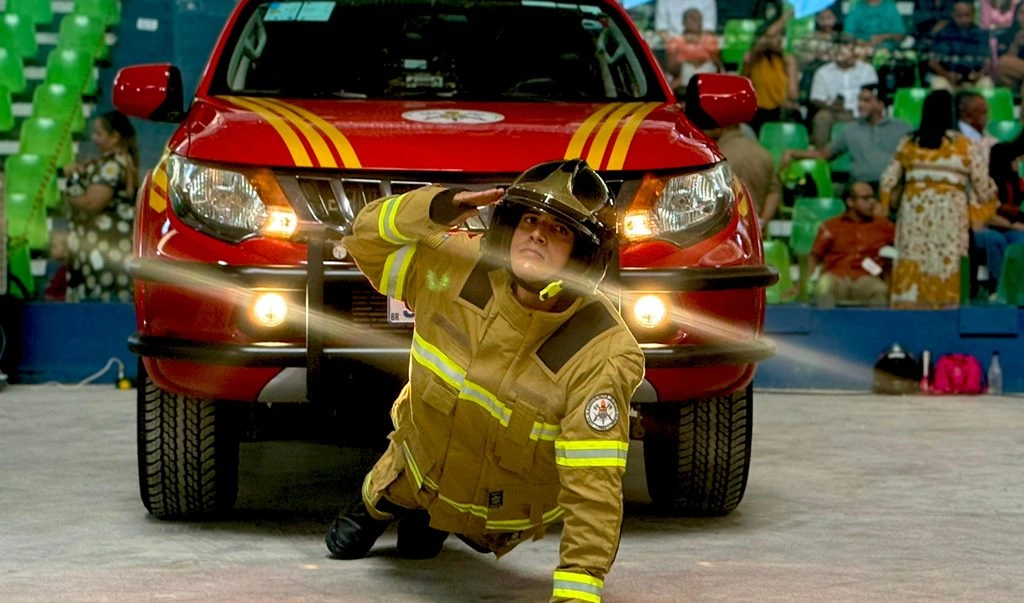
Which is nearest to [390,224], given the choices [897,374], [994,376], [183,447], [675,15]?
[183,447]

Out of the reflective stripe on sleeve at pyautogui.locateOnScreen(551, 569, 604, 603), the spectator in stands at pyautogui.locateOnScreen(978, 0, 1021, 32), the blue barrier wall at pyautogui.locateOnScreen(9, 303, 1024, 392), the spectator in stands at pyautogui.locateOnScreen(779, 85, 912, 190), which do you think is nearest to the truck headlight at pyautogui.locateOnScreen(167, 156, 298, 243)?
the reflective stripe on sleeve at pyautogui.locateOnScreen(551, 569, 604, 603)

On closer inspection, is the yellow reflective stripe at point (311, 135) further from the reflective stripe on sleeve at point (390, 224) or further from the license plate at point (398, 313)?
the reflective stripe on sleeve at point (390, 224)

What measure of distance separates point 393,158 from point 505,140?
1.01ft

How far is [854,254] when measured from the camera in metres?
10.3

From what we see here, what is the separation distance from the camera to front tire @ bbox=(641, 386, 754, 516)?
190 inches

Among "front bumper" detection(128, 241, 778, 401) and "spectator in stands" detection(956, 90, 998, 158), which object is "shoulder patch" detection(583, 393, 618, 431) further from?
"spectator in stands" detection(956, 90, 998, 158)

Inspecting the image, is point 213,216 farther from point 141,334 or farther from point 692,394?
point 692,394

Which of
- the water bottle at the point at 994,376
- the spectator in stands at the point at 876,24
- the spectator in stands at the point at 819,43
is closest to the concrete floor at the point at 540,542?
the water bottle at the point at 994,376

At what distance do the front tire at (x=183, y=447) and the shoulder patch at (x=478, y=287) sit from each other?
1.14m

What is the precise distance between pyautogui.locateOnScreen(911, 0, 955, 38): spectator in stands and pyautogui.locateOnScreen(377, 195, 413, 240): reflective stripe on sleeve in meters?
8.72

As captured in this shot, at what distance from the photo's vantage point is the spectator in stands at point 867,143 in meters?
11.0

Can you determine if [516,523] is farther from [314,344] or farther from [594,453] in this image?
[314,344]

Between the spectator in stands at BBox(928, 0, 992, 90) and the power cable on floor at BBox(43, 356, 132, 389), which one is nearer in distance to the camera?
the power cable on floor at BBox(43, 356, 132, 389)

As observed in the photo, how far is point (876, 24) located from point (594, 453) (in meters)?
8.98
